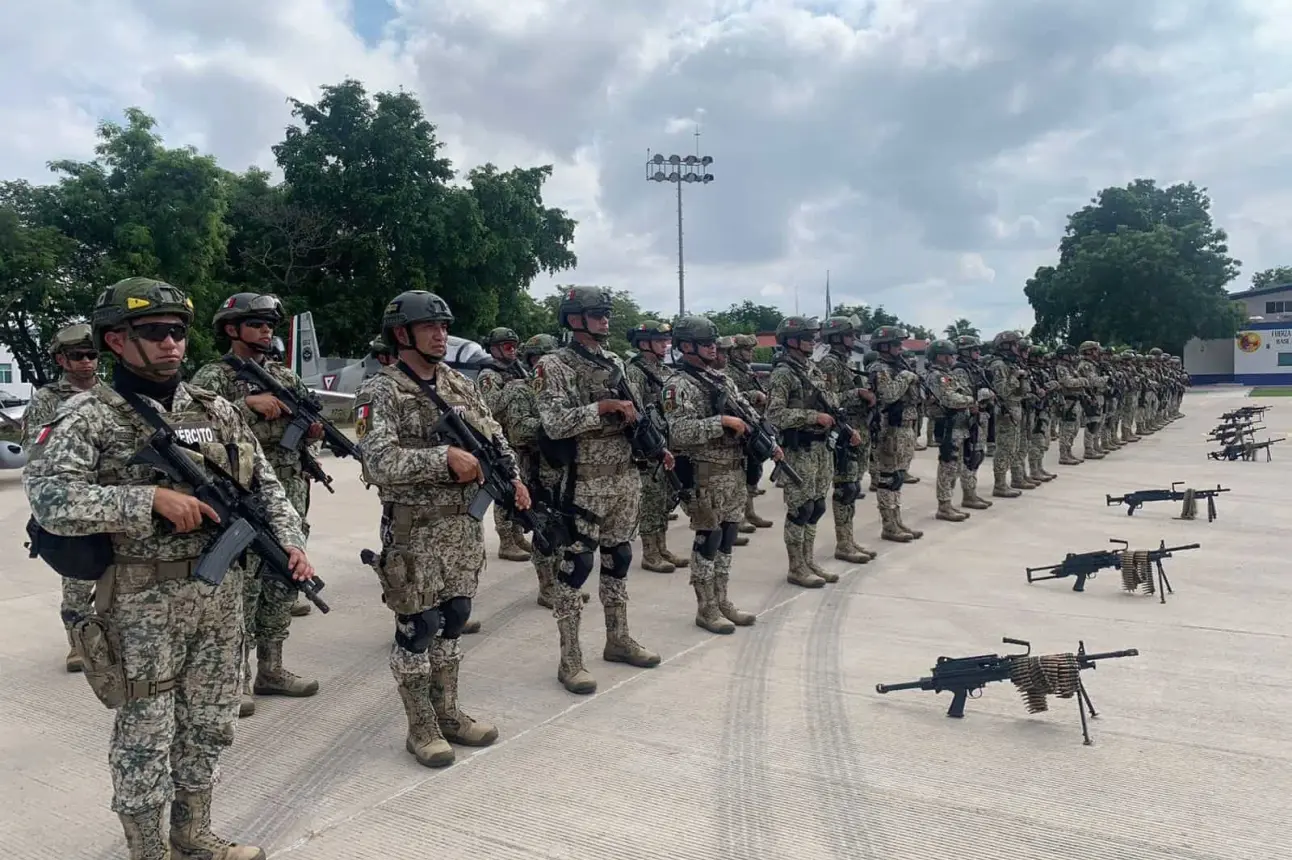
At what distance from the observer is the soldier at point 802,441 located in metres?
7.24

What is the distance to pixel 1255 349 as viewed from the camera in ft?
166

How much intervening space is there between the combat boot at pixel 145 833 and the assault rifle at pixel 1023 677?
340 centimetres

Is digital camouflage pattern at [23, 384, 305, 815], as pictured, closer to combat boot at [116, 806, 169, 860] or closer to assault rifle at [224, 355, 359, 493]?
combat boot at [116, 806, 169, 860]

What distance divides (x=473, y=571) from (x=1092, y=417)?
15.1 metres

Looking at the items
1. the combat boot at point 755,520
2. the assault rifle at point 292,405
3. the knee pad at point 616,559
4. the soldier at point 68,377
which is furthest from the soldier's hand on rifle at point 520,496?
the combat boot at point 755,520

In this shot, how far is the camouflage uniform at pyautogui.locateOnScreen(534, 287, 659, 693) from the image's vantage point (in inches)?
197

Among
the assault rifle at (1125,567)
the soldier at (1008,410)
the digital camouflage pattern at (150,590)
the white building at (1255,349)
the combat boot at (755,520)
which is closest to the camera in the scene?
the digital camouflage pattern at (150,590)

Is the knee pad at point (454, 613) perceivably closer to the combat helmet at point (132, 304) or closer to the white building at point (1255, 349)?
the combat helmet at point (132, 304)

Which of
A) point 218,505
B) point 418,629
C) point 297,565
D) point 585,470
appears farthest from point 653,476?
point 218,505

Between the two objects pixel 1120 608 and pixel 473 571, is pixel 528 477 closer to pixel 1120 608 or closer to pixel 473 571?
pixel 473 571

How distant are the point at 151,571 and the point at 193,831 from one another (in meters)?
0.99

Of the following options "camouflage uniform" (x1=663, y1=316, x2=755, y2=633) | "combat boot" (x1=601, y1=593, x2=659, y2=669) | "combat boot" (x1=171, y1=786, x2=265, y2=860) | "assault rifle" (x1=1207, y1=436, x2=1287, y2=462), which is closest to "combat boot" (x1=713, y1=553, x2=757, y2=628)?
"camouflage uniform" (x1=663, y1=316, x2=755, y2=633)

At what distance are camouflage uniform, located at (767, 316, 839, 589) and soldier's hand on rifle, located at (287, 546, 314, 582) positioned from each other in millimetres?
4667

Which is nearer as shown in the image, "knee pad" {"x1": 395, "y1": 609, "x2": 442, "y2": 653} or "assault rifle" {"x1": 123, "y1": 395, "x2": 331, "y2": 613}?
"assault rifle" {"x1": 123, "y1": 395, "x2": 331, "y2": 613}
